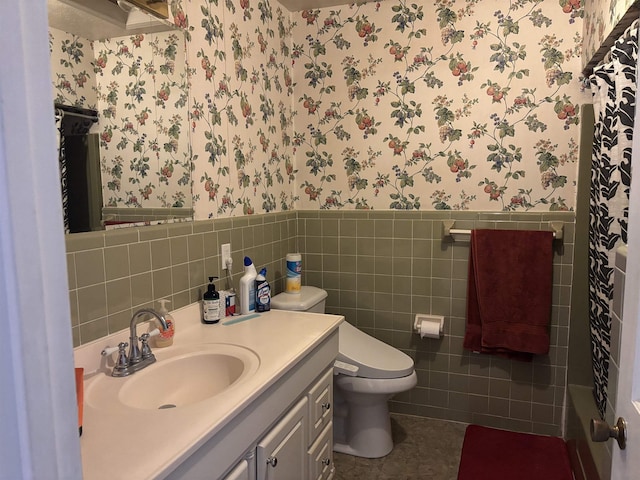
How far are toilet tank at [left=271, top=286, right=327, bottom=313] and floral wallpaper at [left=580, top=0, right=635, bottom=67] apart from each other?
5.54 feet

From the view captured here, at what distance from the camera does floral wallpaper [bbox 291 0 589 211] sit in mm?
2254

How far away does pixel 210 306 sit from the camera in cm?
181

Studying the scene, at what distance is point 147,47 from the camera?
1.63m

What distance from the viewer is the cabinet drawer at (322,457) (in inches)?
67.3

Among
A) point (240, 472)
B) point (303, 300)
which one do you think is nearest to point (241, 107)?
point (303, 300)

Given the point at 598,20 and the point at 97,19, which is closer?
the point at 97,19

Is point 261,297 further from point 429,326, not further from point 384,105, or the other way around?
point 384,105

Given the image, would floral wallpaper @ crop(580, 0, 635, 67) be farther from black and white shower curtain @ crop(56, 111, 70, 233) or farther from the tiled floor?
the tiled floor

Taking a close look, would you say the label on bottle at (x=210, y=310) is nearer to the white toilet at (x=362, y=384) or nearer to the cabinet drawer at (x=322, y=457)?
the white toilet at (x=362, y=384)

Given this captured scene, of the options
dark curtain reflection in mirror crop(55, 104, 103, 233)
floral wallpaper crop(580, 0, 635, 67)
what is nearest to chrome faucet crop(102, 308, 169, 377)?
dark curtain reflection in mirror crop(55, 104, 103, 233)

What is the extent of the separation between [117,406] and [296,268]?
1.35m

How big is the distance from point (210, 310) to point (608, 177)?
164cm

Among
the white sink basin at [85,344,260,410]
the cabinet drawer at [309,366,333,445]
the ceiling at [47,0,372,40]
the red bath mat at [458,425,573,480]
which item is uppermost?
the ceiling at [47,0,372,40]

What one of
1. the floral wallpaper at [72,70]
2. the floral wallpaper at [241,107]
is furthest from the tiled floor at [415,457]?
the floral wallpaper at [72,70]
